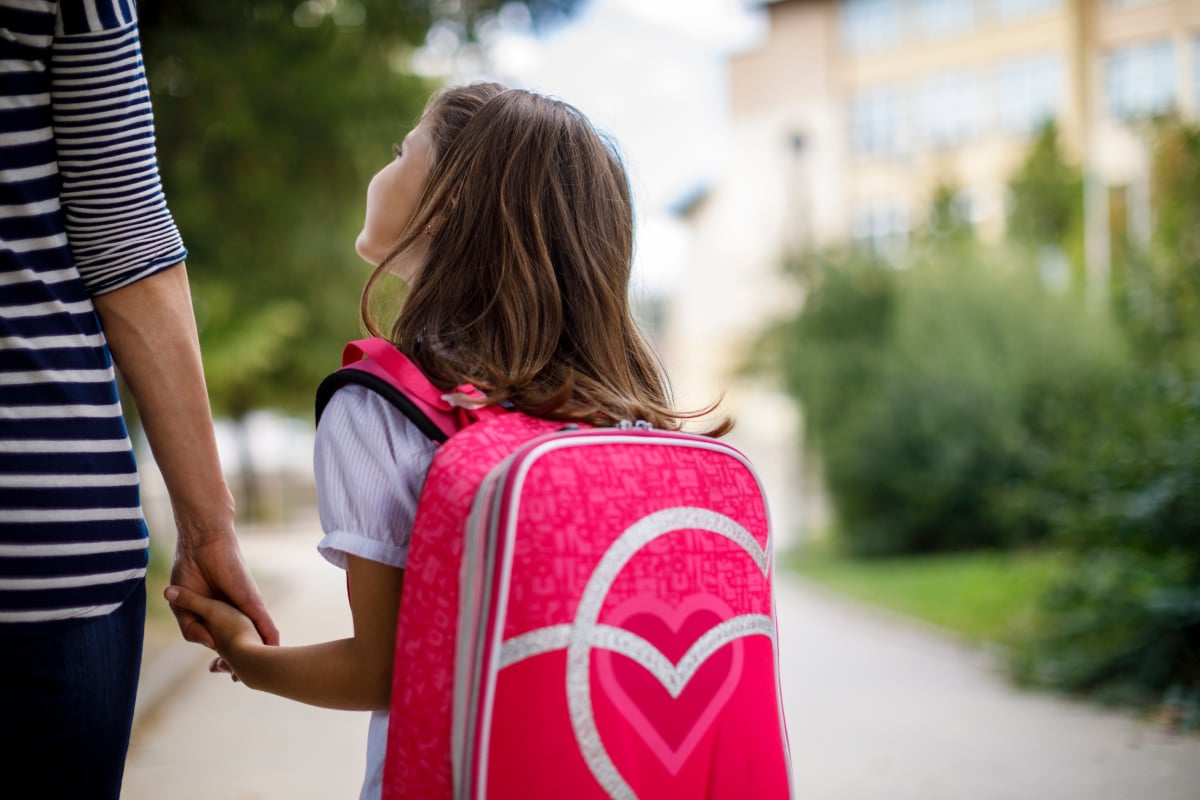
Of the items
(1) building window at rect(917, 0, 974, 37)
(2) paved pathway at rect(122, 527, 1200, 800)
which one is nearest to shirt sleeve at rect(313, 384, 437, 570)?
(2) paved pathway at rect(122, 527, 1200, 800)

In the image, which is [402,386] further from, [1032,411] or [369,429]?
[1032,411]

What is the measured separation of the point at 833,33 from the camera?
40.7m

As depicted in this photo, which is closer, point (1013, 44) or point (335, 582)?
point (335, 582)

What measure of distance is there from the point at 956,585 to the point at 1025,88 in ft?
96.4

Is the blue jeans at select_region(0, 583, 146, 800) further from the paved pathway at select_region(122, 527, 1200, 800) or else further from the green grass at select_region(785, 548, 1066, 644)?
the green grass at select_region(785, 548, 1066, 644)

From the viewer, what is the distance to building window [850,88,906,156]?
3994 centimetres

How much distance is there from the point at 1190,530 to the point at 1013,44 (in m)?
34.9

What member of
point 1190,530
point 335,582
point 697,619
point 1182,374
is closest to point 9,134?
point 697,619

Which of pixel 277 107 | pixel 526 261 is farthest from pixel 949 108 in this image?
pixel 526 261

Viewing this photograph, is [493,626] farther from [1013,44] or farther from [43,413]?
[1013,44]

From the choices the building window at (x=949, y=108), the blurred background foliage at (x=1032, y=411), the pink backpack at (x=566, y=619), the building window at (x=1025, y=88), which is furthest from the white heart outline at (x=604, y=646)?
the building window at (x=949, y=108)

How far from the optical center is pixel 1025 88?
124 ft

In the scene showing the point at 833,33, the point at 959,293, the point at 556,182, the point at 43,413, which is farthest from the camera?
the point at 833,33

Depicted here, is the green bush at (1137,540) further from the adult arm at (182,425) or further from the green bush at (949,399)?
the green bush at (949,399)
